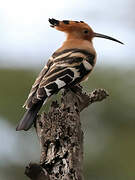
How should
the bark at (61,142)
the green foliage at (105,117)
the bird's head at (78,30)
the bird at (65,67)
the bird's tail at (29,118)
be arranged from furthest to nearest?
the green foliage at (105,117)
the bird's head at (78,30)
the bird at (65,67)
the bird's tail at (29,118)
the bark at (61,142)

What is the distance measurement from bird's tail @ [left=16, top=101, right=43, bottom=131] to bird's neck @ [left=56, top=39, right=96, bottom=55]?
697 mm

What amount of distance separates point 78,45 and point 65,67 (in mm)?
521

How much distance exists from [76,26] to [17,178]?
2358 mm

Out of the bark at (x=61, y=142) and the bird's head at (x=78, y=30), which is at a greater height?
the bird's head at (x=78, y=30)

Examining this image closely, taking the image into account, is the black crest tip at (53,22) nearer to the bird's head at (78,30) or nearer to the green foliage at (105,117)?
the bird's head at (78,30)

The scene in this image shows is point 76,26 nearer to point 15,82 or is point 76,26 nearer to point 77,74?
point 77,74

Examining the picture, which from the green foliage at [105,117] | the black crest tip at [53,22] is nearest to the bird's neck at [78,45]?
the black crest tip at [53,22]

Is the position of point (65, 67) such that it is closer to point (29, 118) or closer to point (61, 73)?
point (61, 73)

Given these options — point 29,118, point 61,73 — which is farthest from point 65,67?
point 29,118

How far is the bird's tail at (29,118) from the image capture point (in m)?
3.67

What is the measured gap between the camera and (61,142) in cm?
341

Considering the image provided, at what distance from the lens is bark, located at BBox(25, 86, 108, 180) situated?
3298mm

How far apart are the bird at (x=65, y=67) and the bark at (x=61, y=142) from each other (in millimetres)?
170

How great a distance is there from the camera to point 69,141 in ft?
11.2
